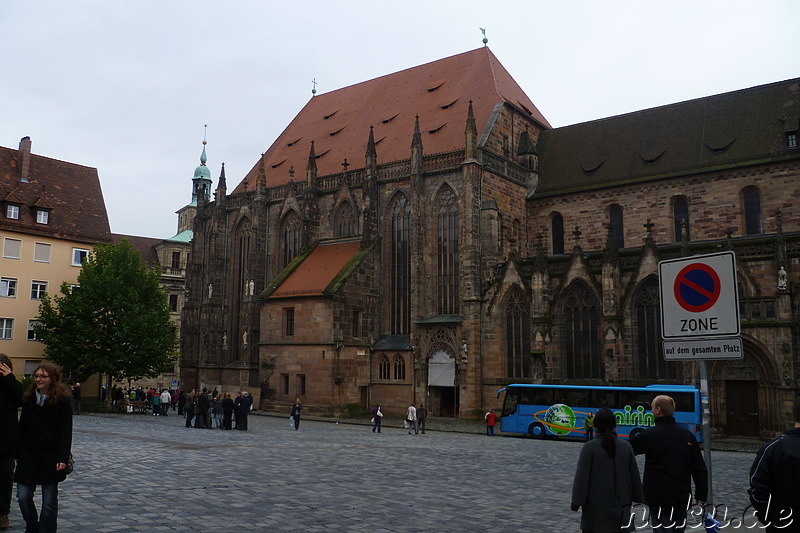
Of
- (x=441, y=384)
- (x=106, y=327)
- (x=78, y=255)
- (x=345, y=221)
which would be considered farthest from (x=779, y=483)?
(x=78, y=255)

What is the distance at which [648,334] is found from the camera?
29.6 m

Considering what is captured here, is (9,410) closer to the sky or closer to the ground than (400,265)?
closer to the ground

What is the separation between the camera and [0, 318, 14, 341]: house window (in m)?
38.2

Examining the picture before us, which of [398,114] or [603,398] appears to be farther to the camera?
[398,114]

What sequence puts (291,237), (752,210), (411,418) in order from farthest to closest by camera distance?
(291,237) < (752,210) < (411,418)

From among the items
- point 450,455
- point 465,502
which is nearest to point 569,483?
point 465,502

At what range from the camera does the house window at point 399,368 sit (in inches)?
1487

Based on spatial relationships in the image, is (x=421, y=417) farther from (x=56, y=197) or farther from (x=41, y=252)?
(x=56, y=197)

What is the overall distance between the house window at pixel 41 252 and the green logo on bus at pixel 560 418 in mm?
30366

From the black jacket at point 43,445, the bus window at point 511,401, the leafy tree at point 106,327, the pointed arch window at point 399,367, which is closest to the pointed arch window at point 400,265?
the pointed arch window at point 399,367

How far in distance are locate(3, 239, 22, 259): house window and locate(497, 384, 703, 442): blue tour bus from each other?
Result: 29.1 metres

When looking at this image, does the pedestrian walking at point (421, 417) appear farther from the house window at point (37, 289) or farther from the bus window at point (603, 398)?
the house window at point (37, 289)

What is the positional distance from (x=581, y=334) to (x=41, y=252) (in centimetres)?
3097

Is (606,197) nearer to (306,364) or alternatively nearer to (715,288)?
(306,364)
